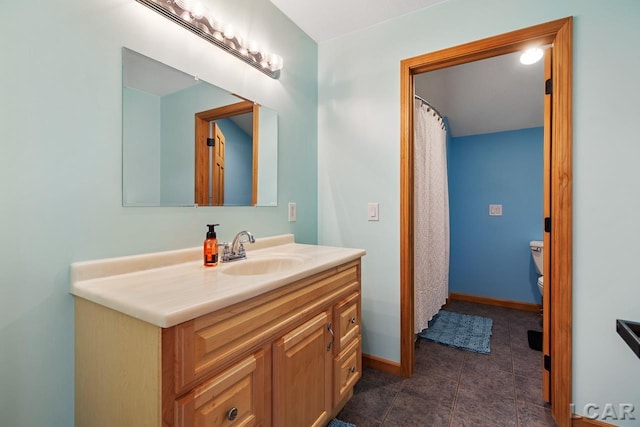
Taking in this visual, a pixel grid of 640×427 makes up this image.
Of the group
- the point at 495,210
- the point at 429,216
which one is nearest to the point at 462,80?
the point at 429,216

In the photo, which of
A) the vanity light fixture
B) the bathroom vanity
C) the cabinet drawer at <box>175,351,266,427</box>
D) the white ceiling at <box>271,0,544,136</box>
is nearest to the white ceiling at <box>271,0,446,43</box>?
the white ceiling at <box>271,0,544,136</box>

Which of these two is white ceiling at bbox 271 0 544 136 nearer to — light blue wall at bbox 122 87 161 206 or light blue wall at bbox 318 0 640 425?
light blue wall at bbox 318 0 640 425

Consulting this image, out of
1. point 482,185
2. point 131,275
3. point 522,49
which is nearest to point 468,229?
point 482,185

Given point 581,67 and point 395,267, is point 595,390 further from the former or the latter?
point 581,67

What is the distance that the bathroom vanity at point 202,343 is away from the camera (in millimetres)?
703

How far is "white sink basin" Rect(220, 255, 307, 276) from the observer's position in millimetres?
1289

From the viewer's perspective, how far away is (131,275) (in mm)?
1032

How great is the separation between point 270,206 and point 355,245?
2.22ft

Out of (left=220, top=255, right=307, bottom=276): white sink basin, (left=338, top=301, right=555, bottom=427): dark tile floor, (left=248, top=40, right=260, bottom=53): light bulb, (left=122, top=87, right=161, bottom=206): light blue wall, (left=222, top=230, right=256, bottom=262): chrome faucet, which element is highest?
(left=248, top=40, right=260, bottom=53): light bulb

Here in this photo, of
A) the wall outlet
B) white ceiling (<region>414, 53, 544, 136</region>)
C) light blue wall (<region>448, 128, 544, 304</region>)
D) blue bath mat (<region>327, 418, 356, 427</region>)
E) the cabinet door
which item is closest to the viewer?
the cabinet door

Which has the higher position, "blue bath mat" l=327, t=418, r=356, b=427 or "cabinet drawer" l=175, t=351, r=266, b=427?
"cabinet drawer" l=175, t=351, r=266, b=427

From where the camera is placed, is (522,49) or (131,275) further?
(522,49)

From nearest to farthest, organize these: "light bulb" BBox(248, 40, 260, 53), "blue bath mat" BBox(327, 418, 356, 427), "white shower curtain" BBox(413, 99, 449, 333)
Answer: "blue bath mat" BBox(327, 418, 356, 427) → "light bulb" BBox(248, 40, 260, 53) → "white shower curtain" BBox(413, 99, 449, 333)

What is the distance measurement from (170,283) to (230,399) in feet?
1.32
